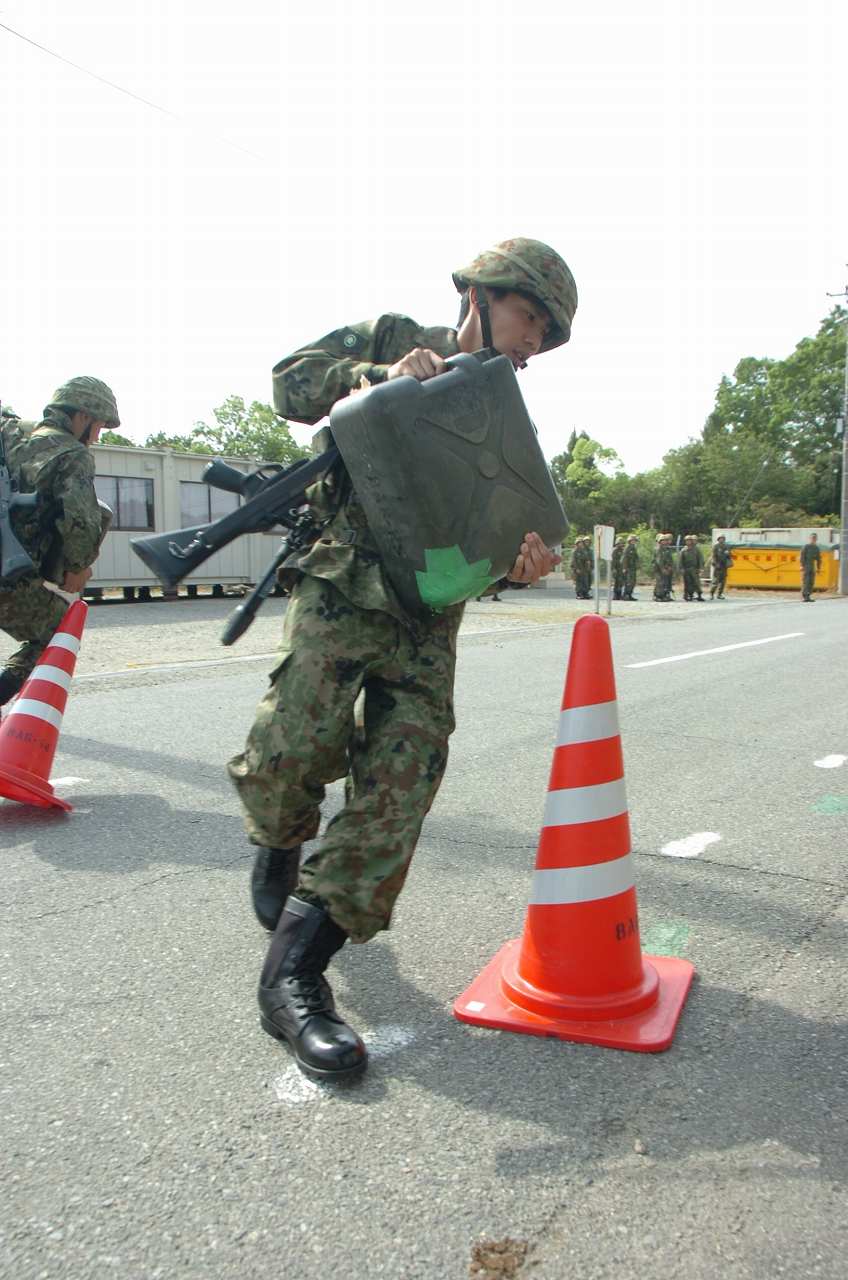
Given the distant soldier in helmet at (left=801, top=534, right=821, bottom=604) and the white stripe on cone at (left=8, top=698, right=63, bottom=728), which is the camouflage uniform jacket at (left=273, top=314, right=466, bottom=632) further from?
the distant soldier in helmet at (left=801, top=534, right=821, bottom=604)

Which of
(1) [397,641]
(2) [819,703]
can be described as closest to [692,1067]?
(1) [397,641]

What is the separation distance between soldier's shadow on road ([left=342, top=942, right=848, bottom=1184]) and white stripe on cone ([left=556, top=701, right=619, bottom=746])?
673 mm

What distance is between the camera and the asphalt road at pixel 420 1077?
157cm

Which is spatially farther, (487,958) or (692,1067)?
(487,958)

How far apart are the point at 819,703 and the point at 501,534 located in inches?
232

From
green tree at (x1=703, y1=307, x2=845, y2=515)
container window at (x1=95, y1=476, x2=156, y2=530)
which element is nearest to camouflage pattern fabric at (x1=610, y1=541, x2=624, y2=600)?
container window at (x1=95, y1=476, x2=156, y2=530)

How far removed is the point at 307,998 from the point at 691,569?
27202 millimetres

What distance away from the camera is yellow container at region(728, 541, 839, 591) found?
109 feet

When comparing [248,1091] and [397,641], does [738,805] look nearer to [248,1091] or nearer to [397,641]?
[397,641]

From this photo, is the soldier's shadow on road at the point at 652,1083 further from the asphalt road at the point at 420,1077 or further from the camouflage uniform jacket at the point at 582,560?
the camouflage uniform jacket at the point at 582,560

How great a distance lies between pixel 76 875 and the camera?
331cm

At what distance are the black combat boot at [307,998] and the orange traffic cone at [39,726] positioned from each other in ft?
7.05

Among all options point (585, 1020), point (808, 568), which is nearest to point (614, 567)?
point (808, 568)

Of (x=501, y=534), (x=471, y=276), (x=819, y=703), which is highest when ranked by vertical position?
(x=471, y=276)
